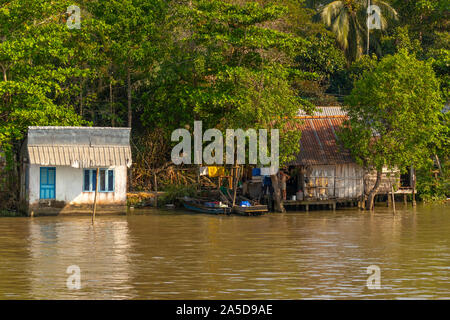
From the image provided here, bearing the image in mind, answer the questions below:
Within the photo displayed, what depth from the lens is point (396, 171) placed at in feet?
119

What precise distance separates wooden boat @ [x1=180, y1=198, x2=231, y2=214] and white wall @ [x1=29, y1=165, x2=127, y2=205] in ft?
11.7

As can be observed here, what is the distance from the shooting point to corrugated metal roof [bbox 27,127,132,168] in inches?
1272

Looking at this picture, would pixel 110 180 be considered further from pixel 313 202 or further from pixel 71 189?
pixel 313 202

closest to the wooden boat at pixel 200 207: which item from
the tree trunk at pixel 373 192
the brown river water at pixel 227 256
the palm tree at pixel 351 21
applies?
the brown river water at pixel 227 256

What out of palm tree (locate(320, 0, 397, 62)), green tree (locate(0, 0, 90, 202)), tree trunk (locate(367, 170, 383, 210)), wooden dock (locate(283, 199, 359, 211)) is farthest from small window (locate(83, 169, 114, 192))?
palm tree (locate(320, 0, 397, 62))

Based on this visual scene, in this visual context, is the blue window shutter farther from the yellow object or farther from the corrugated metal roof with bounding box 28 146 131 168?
the yellow object

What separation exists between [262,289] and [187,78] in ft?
70.4

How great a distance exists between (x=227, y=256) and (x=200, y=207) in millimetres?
11672

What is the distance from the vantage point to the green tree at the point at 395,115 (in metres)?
34.4

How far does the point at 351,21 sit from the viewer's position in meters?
51.3

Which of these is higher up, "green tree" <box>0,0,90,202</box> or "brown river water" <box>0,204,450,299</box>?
"green tree" <box>0,0,90,202</box>

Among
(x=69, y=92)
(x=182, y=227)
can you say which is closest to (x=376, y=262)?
(x=182, y=227)

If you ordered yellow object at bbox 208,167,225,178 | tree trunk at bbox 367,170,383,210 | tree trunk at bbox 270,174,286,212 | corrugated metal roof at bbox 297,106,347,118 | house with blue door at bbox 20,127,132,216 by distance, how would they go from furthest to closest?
corrugated metal roof at bbox 297,106,347,118 → yellow object at bbox 208,167,225,178 → tree trunk at bbox 367,170,383,210 → tree trunk at bbox 270,174,286,212 → house with blue door at bbox 20,127,132,216

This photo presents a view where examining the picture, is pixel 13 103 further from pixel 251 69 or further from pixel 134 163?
pixel 251 69
